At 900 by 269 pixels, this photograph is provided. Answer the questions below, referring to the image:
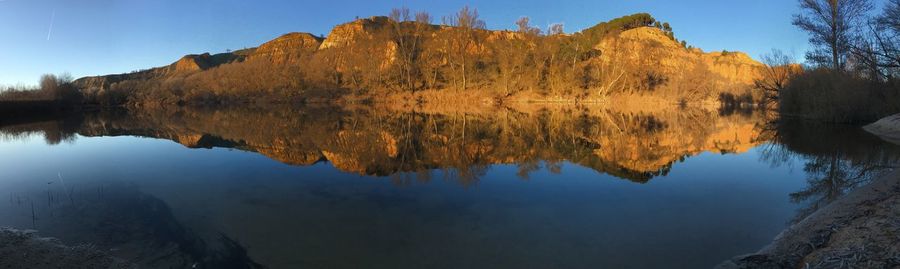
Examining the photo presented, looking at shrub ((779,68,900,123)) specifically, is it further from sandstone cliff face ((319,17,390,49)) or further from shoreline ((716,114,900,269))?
sandstone cliff face ((319,17,390,49))

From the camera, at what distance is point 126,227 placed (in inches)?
240

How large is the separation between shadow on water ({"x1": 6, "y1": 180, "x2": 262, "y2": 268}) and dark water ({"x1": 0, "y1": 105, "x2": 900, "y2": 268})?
0.10ft

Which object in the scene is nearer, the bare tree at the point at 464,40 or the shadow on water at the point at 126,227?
the shadow on water at the point at 126,227

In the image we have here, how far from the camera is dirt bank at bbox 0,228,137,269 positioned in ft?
14.8

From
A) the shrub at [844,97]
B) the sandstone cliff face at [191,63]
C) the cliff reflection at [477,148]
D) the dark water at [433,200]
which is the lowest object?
the dark water at [433,200]

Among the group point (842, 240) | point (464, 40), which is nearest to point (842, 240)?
point (842, 240)

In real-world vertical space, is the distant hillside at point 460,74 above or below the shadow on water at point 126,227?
above

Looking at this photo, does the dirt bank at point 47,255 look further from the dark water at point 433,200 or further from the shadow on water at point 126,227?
the dark water at point 433,200

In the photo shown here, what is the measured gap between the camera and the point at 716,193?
8.05m

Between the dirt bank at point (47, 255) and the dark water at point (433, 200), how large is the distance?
1.02ft

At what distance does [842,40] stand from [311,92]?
6127 cm

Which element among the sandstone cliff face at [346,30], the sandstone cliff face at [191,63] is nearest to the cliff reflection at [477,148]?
the sandstone cliff face at [346,30]

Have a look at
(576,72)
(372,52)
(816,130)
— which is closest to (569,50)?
(576,72)

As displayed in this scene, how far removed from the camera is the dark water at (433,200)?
5.07 metres
